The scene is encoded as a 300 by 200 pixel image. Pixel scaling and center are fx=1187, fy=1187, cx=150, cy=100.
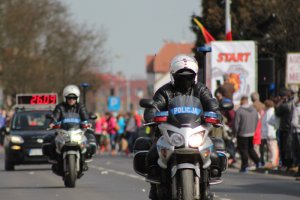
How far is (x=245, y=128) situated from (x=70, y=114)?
7.21m

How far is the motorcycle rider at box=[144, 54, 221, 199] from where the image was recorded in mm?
12273

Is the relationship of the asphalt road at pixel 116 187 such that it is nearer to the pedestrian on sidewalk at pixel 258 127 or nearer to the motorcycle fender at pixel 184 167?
the pedestrian on sidewalk at pixel 258 127

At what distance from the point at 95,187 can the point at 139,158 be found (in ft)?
24.6

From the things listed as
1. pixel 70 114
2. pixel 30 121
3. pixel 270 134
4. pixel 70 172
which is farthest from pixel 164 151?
pixel 30 121

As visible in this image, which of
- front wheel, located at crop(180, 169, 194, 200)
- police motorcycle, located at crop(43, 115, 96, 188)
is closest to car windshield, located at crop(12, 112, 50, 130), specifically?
police motorcycle, located at crop(43, 115, 96, 188)

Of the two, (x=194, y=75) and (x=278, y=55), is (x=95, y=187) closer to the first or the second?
(x=194, y=75)

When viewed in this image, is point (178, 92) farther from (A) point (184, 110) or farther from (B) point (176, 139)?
(B) point (176, 139)

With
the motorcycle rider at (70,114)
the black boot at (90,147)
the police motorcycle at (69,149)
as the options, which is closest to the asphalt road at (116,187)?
the police motorcycle at (69,149)

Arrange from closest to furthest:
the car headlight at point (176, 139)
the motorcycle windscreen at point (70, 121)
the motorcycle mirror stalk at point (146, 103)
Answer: the car headlight at point (176, 139) → the motorcycle mirror stalk at point (146, 103) → the motorcycle windscreen at point (70, 121)

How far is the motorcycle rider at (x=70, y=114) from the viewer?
818 inches

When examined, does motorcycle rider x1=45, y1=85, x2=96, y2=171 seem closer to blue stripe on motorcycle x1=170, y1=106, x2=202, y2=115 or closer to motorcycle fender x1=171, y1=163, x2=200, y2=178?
blue stripe on motorcycle x1=170, y1=106, x2=202, y2=115

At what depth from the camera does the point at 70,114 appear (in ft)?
68.4

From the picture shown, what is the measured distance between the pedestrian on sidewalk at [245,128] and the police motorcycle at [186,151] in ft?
48.1

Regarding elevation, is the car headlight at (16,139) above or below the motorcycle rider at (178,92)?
below
